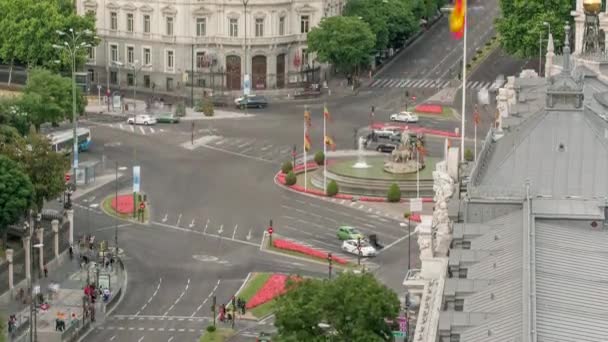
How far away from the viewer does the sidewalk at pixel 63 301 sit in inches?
4695

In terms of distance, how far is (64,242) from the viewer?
142m

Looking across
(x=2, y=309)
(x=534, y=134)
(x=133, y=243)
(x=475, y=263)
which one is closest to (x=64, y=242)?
(x=133, y=243)

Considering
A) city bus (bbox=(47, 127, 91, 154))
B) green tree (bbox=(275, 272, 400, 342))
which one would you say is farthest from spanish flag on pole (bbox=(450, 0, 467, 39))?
city bus (bbox=(47, 127, 91, 154))

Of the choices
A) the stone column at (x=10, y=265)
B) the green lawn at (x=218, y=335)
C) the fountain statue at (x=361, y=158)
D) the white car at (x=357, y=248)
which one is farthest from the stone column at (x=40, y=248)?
the fountain statue at (x=361, y=158)

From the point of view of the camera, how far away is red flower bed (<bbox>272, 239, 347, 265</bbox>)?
139 metres

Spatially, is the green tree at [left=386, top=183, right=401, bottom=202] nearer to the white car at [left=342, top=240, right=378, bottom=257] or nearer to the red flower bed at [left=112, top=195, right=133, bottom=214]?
the white car at [left=342, top=240, right=378, bottom=257]

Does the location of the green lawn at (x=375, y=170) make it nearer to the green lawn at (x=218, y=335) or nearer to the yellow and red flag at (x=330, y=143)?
the yellow and red flag at (x=330, y=143)

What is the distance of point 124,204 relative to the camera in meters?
158

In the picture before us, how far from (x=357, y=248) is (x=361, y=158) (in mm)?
35765

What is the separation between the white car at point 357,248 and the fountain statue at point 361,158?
92.3ft

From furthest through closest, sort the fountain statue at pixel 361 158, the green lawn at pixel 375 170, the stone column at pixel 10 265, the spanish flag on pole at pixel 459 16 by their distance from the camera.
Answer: the fountain statue at pixel 361 158 < the green lawn at pixel 375 170 < the spanish flag on pole at pixel 459 16 < the stone column at pixel 10 265

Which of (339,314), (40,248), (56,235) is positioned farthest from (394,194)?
(339,314)

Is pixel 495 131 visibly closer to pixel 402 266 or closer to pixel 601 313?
pixel 402 266

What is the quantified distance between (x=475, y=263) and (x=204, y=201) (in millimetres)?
82875
